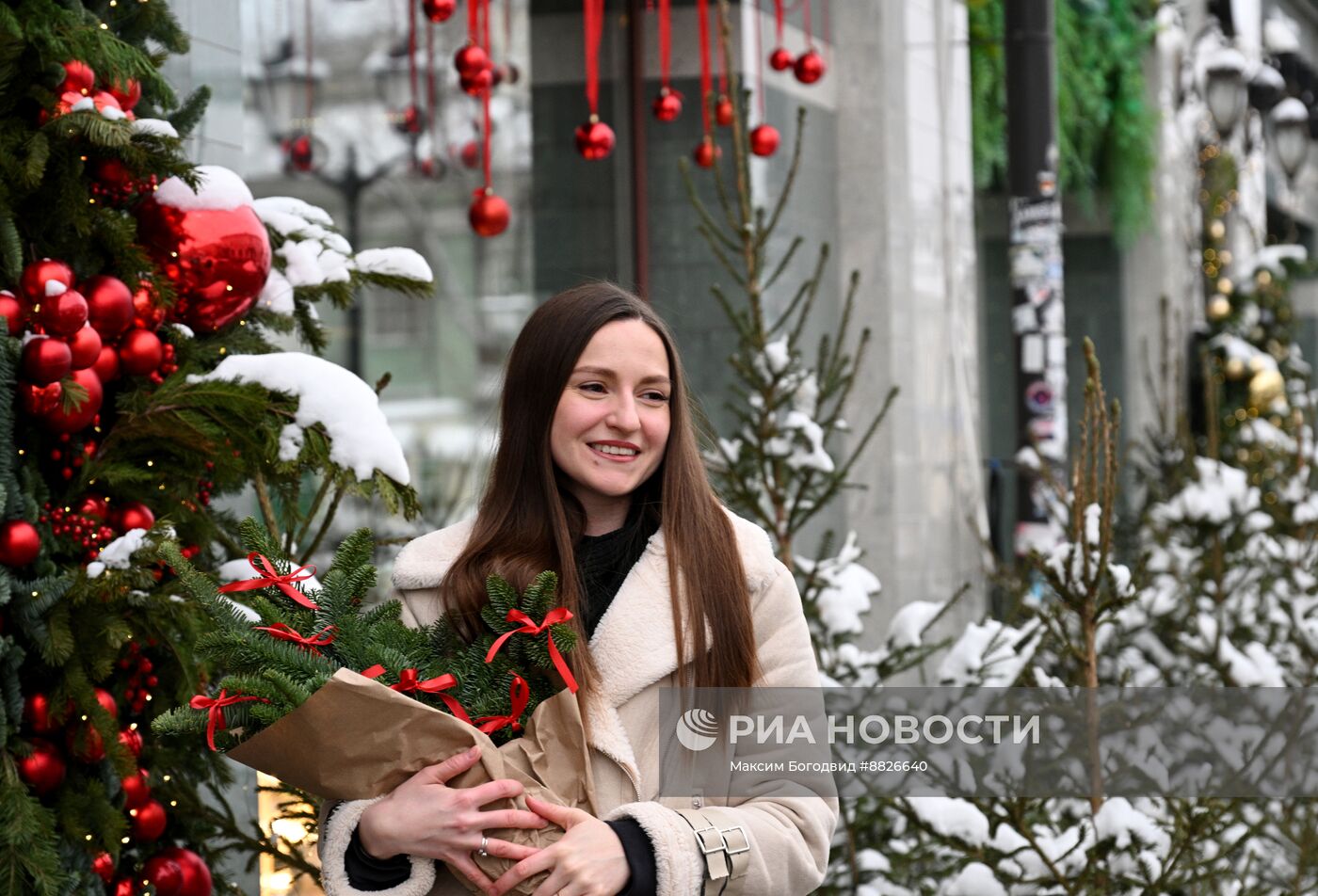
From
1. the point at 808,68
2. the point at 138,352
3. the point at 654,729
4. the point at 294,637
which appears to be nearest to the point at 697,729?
the point at 654,729

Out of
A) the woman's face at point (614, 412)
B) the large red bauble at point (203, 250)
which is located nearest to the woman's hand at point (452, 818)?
the woman's face at point (614, 412)

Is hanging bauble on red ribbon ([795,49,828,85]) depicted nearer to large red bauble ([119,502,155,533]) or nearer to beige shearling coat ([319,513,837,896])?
large red bauble ([119,502,155,533])

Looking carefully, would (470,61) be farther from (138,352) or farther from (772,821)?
(772,821)

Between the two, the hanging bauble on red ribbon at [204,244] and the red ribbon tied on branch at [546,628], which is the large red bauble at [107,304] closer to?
the hanging bauble on red ribbon at [204,244]

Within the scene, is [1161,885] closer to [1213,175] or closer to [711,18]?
[711,18]

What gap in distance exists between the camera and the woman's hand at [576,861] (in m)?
Result: 2.39

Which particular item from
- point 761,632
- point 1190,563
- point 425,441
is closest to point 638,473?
point 761,632

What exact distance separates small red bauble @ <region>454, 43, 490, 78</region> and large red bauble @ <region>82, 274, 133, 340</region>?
2165 mm

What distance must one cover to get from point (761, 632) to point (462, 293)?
4895mm

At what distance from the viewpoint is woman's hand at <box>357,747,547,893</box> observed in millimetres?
2402

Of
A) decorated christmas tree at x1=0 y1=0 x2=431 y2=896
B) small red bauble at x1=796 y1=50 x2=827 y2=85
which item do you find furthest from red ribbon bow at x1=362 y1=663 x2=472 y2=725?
small red bauble at x1=796 y1=50 x2=827 y2=85

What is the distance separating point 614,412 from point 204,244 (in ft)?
4.26

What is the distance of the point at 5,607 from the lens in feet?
11.0

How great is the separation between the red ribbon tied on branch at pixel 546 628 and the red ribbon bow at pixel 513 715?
0.17ft
